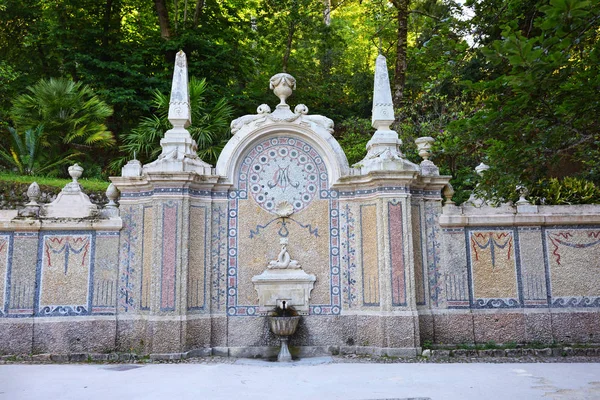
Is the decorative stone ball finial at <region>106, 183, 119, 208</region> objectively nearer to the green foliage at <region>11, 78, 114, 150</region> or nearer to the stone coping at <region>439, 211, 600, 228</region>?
the green foliage at <region>11, 78, 114, 150</region>

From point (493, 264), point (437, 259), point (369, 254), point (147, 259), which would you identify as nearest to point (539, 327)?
point (493, 264)

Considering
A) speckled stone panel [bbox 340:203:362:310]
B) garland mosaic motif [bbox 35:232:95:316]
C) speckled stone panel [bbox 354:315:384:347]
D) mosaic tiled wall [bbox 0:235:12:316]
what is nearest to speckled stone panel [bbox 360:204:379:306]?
speckled stone panel [bbox 340:203:362:310]

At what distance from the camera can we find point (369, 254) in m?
8.57

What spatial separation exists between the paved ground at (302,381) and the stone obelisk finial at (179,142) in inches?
130

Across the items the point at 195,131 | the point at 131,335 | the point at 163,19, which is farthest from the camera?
the point at 163,19

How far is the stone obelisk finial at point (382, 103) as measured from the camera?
8844 mm

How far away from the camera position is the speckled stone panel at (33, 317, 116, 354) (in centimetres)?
822

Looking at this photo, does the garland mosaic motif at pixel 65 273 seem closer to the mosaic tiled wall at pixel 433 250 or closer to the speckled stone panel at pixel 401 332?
the speckled stone panel at pixel 401 332

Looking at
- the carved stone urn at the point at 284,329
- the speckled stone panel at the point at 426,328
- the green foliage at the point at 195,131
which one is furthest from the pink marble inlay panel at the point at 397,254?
the green foliage at the point at 195,131

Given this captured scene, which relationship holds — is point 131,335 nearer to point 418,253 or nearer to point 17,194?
point 418,253

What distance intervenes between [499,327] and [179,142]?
6553 millimetres

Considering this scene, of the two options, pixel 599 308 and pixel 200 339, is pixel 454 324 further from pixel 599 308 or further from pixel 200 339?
pixel 200 339

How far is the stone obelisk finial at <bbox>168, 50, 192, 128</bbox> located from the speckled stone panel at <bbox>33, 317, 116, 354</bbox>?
3714mm

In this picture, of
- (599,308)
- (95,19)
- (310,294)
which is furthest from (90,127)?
(599,308)
